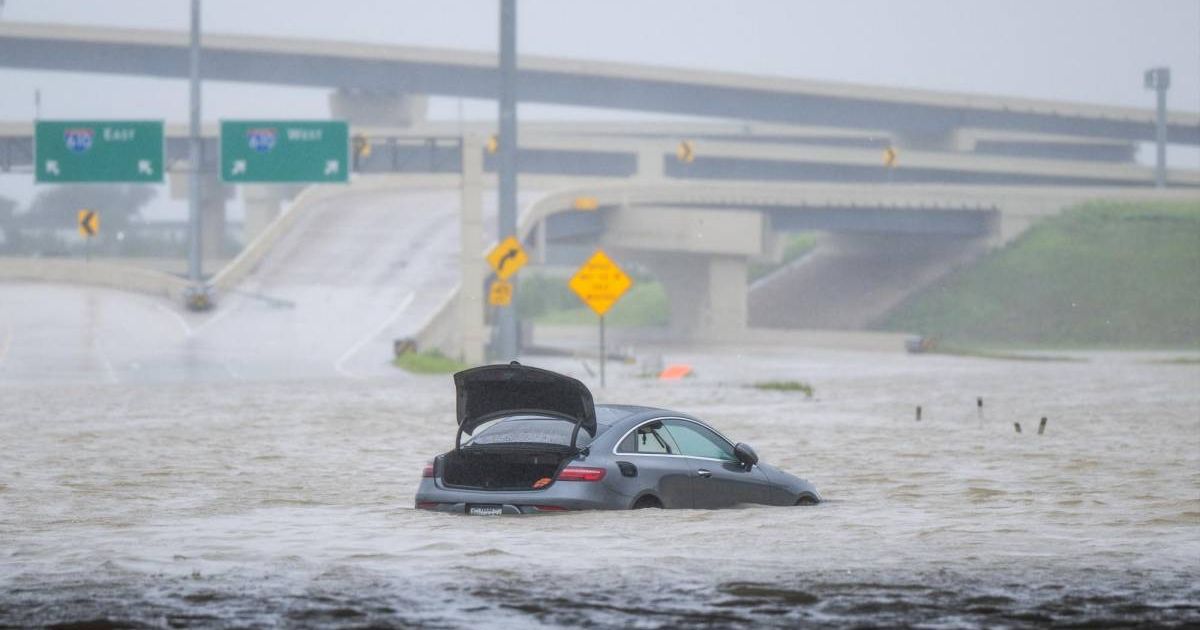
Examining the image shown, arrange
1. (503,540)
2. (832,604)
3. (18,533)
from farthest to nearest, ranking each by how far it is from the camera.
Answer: (18,533)
(503,540)
(832,604)

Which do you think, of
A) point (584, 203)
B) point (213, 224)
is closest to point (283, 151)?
point (584, 203)

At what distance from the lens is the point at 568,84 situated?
112 m

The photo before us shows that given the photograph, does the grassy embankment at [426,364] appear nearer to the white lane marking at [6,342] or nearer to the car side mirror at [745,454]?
the white lane marking at [6,342]

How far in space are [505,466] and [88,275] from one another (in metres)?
55.9

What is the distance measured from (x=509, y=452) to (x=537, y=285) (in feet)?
369

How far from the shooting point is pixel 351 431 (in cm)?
2769

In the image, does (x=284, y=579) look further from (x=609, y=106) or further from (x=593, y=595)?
(x=609, y=106)

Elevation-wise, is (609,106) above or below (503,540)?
above

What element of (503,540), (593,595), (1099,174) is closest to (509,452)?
(503,540)

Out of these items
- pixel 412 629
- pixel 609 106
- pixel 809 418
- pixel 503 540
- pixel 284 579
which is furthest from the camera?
pixel 609 106

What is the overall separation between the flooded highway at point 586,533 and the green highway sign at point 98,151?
1018 inches

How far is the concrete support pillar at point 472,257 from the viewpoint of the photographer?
2064 inches

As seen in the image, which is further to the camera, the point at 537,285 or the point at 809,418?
the point at 537,285

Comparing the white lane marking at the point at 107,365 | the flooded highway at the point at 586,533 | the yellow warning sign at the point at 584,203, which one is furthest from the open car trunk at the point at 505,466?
the yellow warning sign at the point at 584,203
